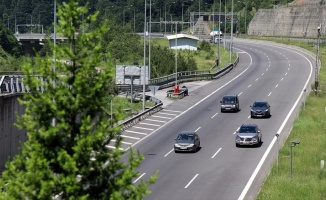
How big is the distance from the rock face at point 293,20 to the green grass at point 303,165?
89.9 meters

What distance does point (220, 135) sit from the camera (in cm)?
5206

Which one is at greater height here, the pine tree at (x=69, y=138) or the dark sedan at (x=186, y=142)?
the pine tree at (x=69, y=138)

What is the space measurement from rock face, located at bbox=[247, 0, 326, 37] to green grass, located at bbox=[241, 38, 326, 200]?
89876mm

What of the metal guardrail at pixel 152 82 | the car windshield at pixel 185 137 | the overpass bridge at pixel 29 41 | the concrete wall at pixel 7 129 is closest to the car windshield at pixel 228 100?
the metal guardrail at pixel 152 82

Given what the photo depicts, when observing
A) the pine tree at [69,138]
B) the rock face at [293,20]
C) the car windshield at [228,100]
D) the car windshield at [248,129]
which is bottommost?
the car windshield at [248,129]

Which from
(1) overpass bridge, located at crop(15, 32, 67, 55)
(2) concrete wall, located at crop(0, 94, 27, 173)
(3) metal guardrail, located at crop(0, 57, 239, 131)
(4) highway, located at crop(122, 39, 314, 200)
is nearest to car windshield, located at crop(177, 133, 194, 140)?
(4) highway, located at crop(122, 39, 314, 200)

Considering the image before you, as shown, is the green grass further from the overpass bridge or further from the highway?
the overpass bridge

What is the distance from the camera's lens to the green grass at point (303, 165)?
33.8 m

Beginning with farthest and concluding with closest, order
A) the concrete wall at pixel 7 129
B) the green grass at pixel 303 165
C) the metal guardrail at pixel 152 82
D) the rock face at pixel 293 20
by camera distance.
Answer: the rock face at pixel 293 20
the metal guardrail at pixel 152 82
the concrete wall at pixel 7 129
the green grass at pixel 303 165

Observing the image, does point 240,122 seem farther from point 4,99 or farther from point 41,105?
point 41,105

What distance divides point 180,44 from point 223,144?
2993 inches

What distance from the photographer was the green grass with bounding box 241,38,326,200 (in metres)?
33.8

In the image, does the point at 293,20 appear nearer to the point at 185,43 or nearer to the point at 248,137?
the point at 185,43

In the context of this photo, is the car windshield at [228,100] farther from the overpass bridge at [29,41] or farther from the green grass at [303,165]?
the overpass bridge at [29,41]
